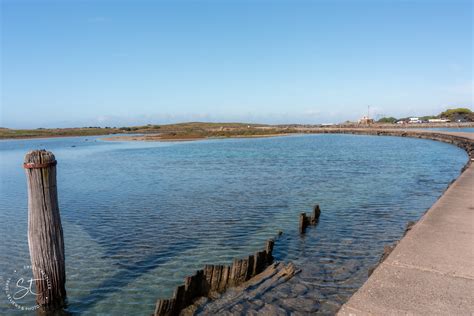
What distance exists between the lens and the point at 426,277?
A: 302 inches

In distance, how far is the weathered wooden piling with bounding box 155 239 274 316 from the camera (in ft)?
27.2

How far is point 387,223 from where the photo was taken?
1627 cm

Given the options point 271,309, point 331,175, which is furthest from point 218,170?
point 271,309

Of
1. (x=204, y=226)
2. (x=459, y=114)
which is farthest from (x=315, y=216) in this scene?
(x=459, y=114)

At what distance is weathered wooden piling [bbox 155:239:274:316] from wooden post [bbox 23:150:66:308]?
272 centimetres

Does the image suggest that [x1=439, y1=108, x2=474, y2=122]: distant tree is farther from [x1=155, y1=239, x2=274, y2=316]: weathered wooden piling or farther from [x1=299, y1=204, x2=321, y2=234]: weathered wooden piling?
[x1=155, y1=239, x2=274, y2=316]: weathered wooden piling

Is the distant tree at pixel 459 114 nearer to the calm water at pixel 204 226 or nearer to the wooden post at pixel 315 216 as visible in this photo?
the calm water at pixel 204 226

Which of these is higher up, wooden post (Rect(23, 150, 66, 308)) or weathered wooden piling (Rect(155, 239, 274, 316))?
wooden post (Rect(23, 150, 66, 308))

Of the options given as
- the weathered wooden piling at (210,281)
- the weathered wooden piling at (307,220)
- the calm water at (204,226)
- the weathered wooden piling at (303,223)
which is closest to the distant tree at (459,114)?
the calm water at (204,226)

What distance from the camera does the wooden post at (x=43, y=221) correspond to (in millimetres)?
8289

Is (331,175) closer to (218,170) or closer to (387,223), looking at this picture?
(218,170)

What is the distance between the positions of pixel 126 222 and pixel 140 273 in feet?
21.0

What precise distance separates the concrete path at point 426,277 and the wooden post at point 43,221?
6360 mm

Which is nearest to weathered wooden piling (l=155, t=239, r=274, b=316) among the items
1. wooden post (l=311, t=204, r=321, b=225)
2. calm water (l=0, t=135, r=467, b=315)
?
calm water (l=0, t=135, r=467, b=315)
